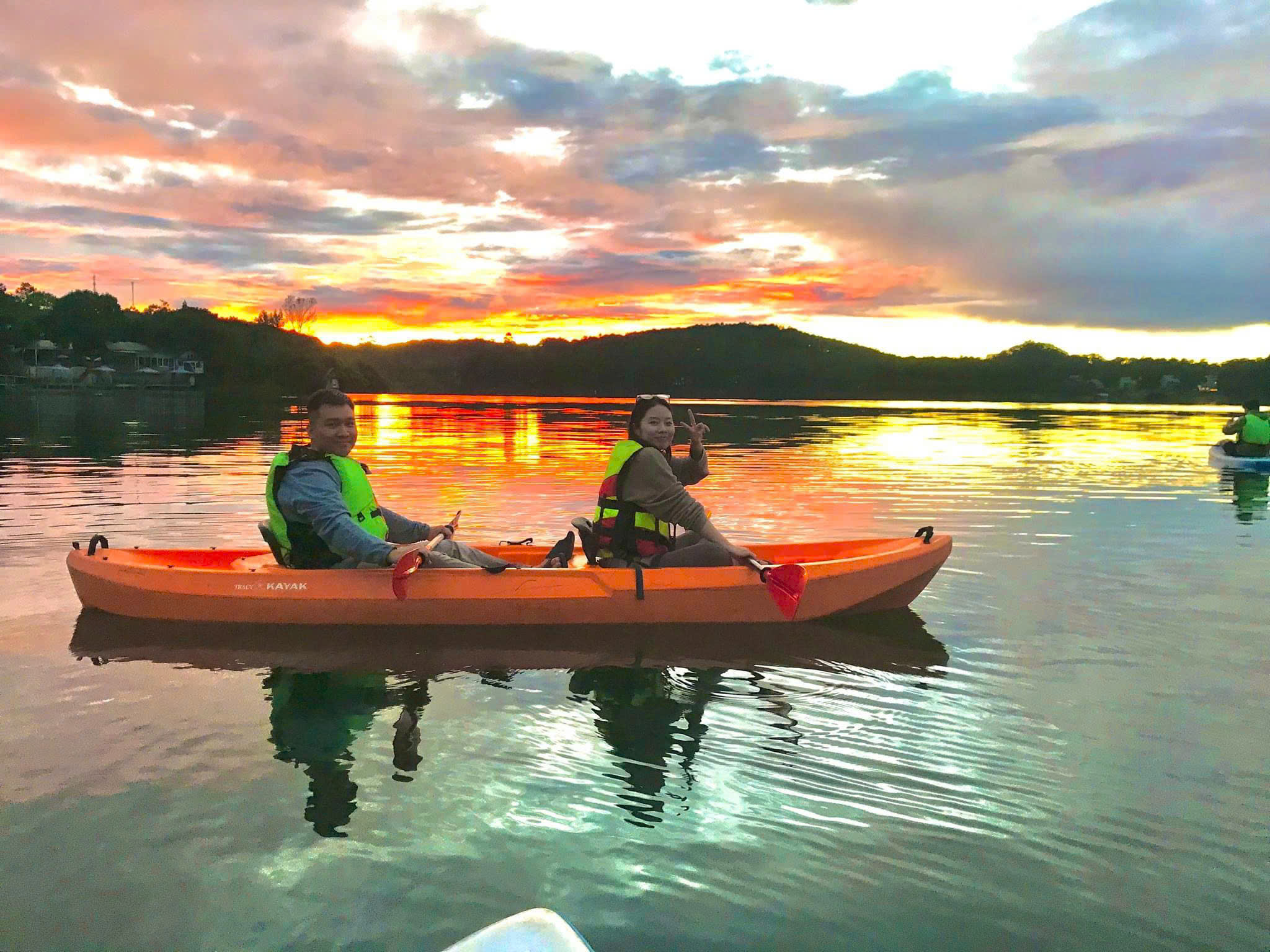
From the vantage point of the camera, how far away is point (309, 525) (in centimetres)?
761

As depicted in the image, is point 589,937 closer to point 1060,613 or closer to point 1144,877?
Result: point 1144,877

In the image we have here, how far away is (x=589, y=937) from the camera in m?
3.51

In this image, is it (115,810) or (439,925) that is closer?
(439,925)

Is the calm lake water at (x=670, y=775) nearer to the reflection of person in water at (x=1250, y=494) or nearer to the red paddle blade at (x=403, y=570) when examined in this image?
the red paddle blade at (x=403, y=570)

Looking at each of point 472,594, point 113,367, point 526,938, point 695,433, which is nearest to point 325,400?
point 472,594

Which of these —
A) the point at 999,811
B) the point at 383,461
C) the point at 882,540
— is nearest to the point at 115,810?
the point at 999,811

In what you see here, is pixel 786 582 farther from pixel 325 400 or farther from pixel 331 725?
pixel 325 400

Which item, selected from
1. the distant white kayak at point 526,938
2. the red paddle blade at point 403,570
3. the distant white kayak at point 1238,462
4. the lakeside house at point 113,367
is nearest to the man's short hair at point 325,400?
the red paddle blade at point 403,570

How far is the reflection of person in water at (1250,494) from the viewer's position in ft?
51.5

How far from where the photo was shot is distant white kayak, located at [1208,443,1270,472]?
890 inches

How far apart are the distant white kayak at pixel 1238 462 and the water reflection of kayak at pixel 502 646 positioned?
19.3 m

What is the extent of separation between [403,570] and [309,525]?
0.98 m

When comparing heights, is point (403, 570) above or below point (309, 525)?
below

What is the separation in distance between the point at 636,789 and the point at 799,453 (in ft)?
79.6
